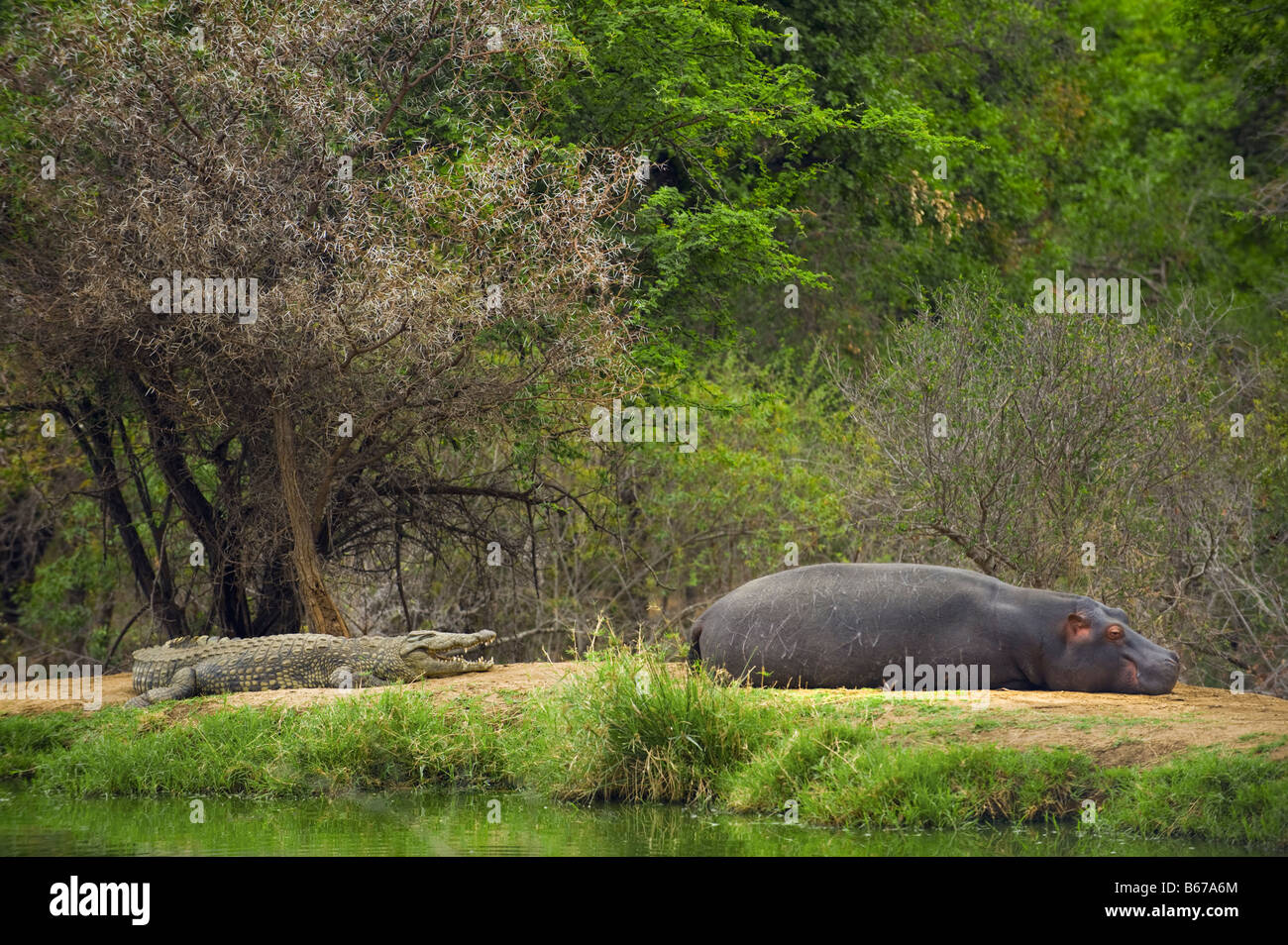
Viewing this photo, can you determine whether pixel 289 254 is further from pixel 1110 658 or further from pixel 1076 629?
pixel 1110 658

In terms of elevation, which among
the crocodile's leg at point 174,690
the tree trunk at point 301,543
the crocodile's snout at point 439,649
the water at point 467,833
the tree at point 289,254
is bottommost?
the water at point 467,833

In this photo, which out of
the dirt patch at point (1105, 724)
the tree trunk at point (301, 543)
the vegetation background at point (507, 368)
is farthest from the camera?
the tree trunk at point (301, 543)

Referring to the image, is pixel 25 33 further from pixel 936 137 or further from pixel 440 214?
Result: pixel 936 137

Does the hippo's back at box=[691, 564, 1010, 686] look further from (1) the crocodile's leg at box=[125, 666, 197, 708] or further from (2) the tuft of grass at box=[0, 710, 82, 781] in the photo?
(2) the tuft of grass at box=[0, 710, 82, 781]

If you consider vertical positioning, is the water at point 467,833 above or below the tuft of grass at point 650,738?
below

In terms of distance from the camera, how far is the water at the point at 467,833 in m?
8.83

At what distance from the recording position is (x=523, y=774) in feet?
36.4

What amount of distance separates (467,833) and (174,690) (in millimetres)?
4966

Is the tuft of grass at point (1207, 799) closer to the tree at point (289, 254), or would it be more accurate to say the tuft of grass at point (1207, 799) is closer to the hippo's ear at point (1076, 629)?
the hippo's ear at point (1076, 629)

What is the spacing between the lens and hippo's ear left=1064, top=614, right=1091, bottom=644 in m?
12.1

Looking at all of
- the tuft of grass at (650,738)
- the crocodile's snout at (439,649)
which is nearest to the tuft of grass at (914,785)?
the tuft of grass at (650,738)

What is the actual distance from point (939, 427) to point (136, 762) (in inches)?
323

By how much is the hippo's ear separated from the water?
315 cm

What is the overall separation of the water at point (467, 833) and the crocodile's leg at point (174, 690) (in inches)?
83.8
